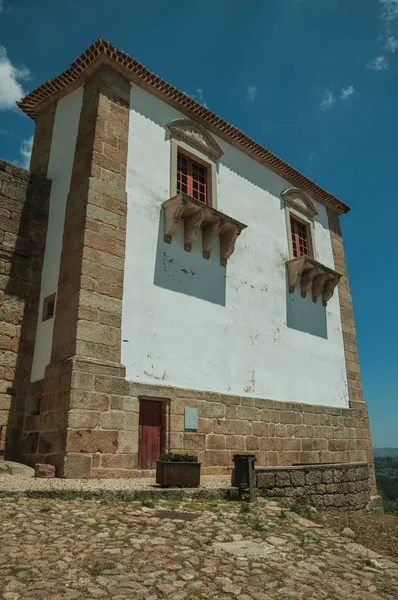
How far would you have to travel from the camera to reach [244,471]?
703cm

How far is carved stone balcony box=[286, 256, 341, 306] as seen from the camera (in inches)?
483

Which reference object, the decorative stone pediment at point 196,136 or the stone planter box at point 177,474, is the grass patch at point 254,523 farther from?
the decorative stone pediment at point 196,136

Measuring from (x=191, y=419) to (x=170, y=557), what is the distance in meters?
4.83

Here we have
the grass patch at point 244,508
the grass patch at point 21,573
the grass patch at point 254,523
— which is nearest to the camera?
the grass patch at point 21,573

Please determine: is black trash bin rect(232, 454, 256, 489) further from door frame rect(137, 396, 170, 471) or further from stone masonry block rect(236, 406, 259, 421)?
stone masonry block rect(236, 406, 259, 421)

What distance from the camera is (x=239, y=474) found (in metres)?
7.08

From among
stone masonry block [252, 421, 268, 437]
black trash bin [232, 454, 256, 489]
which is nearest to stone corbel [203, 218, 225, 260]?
stone masonry block [252, 421, 268, 437]

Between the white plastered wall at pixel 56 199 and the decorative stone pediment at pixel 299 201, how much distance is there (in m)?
5.83

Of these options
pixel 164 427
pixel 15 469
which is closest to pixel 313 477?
pixel 164 427

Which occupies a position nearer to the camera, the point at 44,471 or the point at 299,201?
the point at 44,471

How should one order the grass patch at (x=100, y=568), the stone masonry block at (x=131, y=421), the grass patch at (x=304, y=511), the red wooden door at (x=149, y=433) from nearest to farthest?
1. the grass patch at (x=100, y=568)
2. the grass patch at (x=304, y=511)
3. the stone masonry block at (x=131, y=421)
4. the red wooden door at (x=149, y=433)

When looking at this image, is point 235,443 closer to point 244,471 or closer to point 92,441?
point 244,471

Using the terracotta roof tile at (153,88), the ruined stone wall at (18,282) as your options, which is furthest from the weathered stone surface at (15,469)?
the terracotta roof tile at (153,88)

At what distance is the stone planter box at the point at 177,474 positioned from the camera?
270 inches
